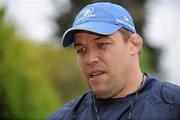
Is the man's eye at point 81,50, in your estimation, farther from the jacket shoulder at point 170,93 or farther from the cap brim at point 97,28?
the jacket shoulder at point 170,93

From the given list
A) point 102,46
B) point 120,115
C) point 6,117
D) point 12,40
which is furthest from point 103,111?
point 12,40

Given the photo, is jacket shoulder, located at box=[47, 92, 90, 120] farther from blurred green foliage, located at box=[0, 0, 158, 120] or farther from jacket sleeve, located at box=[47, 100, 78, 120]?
blurred green foliage, located at box=[0, 0, 158, 120]

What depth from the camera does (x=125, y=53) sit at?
3.74m

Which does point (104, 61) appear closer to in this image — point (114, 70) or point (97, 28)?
point (114, 70)

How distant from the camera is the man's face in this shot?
3695mm

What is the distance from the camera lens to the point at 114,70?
12.1ft

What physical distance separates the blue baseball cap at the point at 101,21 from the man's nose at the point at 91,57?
0.42 ft

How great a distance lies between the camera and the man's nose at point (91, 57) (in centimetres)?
369

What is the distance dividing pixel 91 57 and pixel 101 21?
0.73 ft

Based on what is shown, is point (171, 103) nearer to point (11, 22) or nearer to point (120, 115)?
point (120, 115)

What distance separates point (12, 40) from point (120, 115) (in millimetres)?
6413

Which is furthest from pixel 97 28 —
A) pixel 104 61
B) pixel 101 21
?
pixel 104 61

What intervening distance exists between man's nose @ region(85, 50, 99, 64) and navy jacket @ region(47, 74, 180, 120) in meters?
0.27

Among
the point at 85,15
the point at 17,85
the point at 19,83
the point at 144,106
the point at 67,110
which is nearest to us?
the point at 144,106
